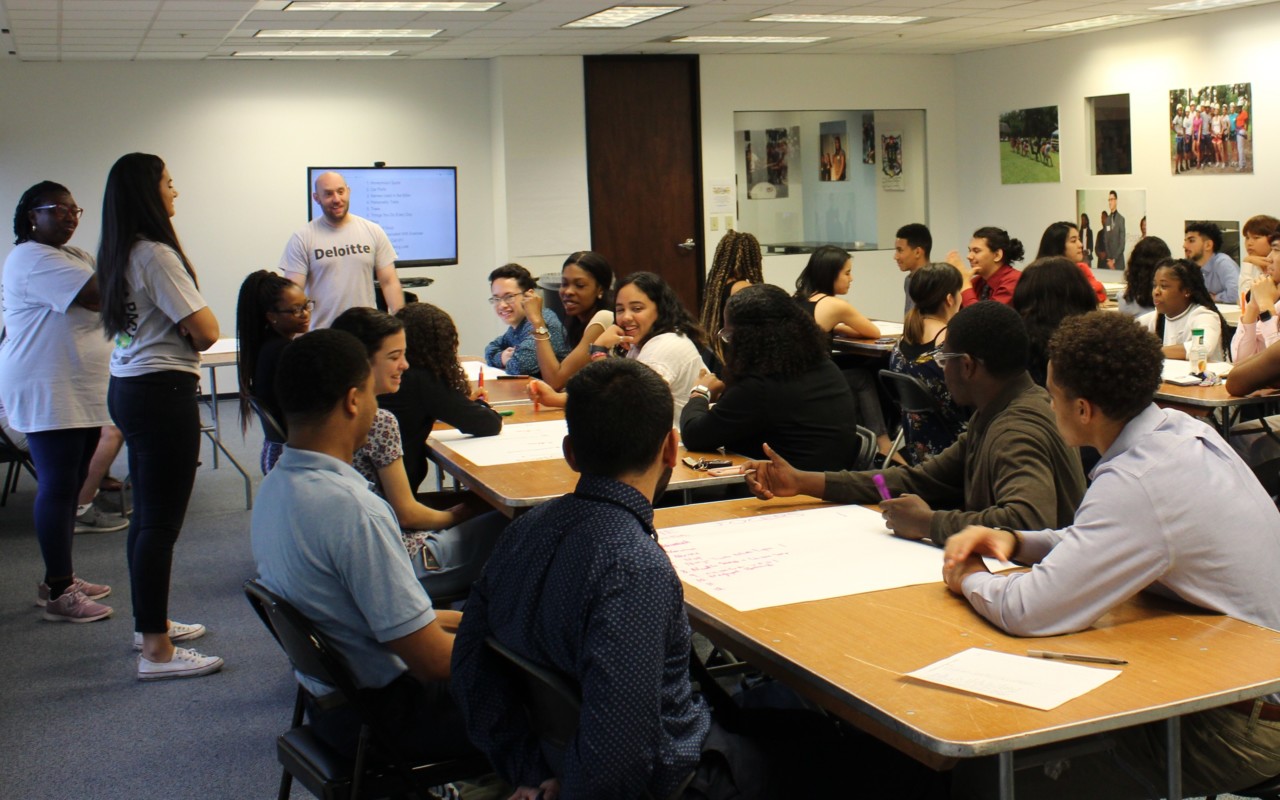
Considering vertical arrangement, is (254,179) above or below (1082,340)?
above

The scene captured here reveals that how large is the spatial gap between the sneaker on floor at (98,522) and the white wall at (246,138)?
4358 millimetres

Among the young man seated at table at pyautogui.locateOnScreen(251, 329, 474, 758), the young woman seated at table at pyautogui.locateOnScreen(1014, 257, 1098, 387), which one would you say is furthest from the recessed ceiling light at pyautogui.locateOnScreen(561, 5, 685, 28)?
the young man seated at table at pyautogui.locateOnScreen(251, 329, 474, 758)

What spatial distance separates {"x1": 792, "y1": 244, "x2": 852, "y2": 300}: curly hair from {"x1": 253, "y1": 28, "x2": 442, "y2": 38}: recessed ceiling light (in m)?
3.77

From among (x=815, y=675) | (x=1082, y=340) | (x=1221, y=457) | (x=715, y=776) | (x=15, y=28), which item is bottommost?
(x=715, y=776)

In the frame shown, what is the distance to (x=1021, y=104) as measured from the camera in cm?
1155

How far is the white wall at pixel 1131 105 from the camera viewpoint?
9.23 metres

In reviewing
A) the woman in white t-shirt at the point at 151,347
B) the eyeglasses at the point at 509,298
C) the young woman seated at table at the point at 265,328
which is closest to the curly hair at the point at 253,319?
the young woman seated at table at the point at 265,328

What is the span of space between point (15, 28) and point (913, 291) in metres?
5.92

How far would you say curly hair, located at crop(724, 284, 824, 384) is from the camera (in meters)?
3.39

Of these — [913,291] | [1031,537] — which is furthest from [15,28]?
[1031,537]

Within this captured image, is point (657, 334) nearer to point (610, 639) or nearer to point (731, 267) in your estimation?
point (731, 267)

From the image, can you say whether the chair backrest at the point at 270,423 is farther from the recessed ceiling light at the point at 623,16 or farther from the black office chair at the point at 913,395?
the recessed ceiling light at the point at 623,16

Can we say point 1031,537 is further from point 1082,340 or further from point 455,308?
point 455,308

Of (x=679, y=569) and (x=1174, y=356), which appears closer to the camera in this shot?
(x=679, y=569)
